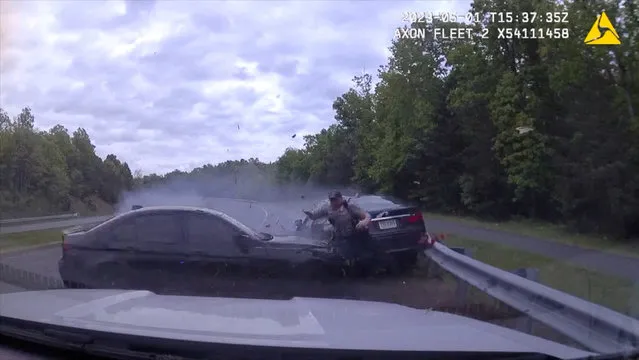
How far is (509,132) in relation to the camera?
14.1 metres

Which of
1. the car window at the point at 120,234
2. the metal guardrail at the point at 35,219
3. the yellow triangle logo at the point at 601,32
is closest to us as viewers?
the car window at the point at 120,234

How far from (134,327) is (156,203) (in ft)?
12.9

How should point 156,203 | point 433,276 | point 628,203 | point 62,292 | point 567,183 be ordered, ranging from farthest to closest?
point 567,183 < point 628,203 < point 433,276 < point 156,203 < point 62,292

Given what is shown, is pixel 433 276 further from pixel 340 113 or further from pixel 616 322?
pixel 616 322

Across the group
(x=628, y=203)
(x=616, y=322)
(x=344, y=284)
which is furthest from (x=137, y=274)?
(x=628, y=203)

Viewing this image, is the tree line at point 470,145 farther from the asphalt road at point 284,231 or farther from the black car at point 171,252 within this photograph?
the black car at point 171,252

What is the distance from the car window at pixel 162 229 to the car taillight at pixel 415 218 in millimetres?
3603

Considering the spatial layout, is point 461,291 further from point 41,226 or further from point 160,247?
point 41,226

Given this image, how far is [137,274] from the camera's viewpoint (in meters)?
7.44

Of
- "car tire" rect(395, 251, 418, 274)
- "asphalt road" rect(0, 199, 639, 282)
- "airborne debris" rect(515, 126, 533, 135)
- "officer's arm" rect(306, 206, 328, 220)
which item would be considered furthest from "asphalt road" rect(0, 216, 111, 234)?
"airborne debris" rect(515, 126, 533, 135)

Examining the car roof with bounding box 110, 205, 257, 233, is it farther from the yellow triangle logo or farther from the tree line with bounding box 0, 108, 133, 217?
the yellow triangle logo

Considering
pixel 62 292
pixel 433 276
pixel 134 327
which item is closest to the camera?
pixel 134 327

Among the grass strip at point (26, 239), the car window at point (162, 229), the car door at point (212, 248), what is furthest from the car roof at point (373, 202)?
the grass strip at point (26, 239)

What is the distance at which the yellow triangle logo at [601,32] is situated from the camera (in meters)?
10.1
